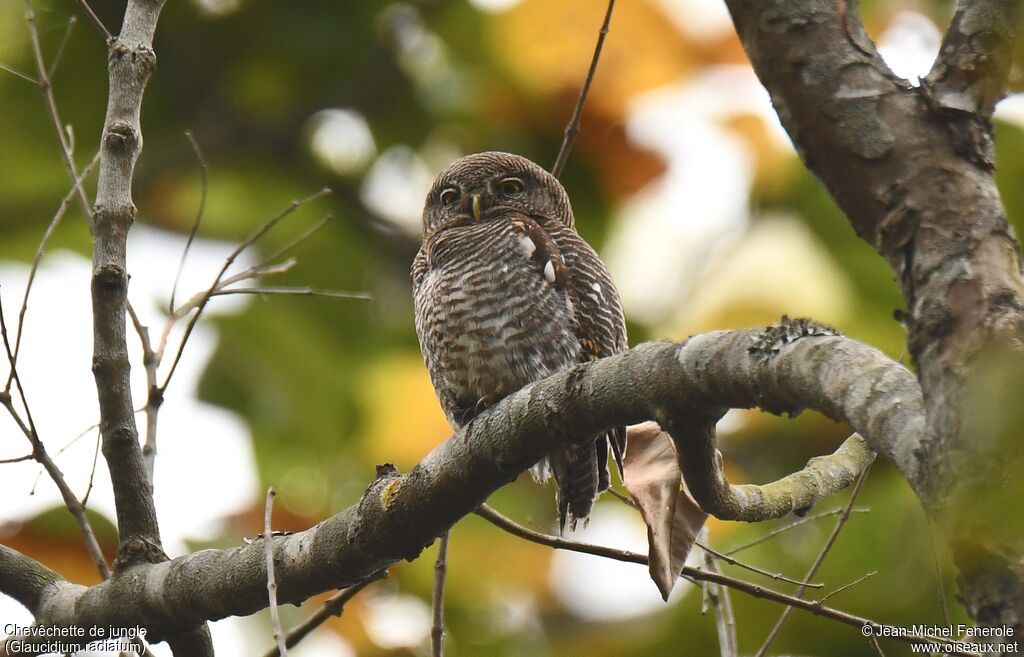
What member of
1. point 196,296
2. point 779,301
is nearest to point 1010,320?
point 196,296

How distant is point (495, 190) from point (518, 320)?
1.30 m

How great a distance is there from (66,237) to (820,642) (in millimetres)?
6296

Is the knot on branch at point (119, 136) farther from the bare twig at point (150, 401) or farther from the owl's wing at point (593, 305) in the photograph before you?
the owl's wing at point (593, 305)

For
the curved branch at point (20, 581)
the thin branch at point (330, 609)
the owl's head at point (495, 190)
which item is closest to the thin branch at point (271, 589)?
the thin branch at point (330, 609)

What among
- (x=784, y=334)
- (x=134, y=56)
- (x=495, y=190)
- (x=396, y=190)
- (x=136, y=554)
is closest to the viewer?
(x=784, y=334)

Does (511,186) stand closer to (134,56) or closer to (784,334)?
(134,56)

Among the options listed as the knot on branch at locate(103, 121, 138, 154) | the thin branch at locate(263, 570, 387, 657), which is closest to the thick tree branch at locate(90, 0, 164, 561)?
the knot on branch at locate(103, 121, 138, 154)

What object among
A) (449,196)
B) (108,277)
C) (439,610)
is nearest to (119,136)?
(108,277)

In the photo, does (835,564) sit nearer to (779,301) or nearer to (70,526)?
(779,301)

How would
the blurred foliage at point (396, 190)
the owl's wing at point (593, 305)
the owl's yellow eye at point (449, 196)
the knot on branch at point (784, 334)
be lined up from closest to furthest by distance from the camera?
the knot on branch at point (784, 334), the owl's wing at point (593, 305), the owl's yellow eye at point (449, 196), the blurred foliage at point (396, 190)

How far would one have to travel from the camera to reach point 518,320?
13.6 feet

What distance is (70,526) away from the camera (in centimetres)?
655

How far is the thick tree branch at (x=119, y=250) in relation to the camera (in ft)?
9.61

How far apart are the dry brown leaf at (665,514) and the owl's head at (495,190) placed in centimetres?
258
